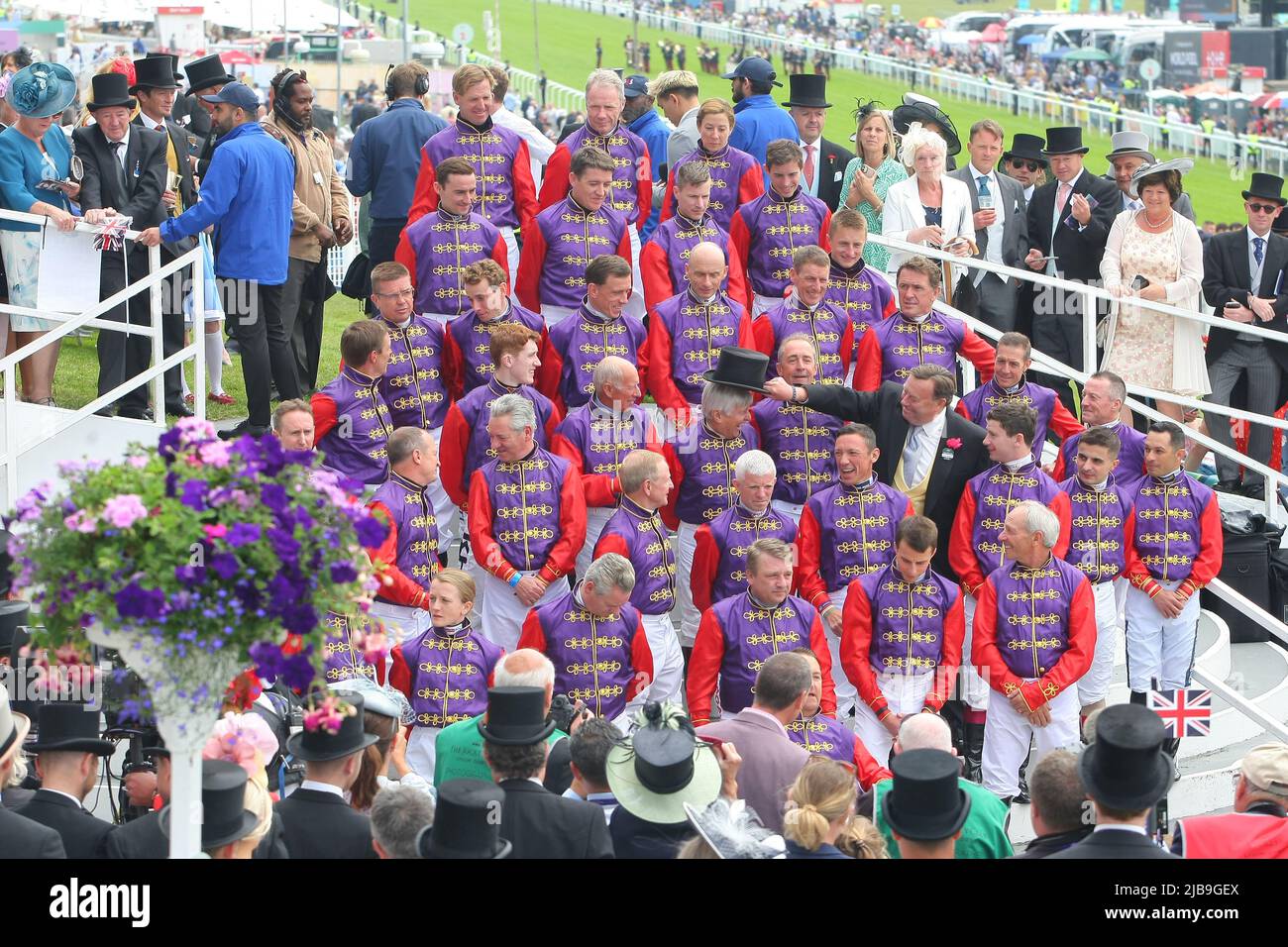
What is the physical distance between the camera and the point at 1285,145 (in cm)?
4419

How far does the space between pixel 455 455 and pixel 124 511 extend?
546cm

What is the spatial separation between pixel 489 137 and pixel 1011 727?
503cm

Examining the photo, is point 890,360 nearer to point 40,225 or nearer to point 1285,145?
point 40,225

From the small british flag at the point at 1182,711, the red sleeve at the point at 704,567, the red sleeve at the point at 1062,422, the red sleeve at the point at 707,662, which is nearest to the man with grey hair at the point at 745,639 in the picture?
the red sleeve at the point at 707,662

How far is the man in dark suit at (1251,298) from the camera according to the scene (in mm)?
11703

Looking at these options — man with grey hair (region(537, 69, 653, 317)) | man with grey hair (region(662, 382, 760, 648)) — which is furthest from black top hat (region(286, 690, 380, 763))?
man with grey hair (region(537, 69, 653, 317))

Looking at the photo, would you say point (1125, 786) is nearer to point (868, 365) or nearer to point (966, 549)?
point (966, 549)

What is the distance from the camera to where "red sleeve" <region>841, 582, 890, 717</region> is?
28.8 ft

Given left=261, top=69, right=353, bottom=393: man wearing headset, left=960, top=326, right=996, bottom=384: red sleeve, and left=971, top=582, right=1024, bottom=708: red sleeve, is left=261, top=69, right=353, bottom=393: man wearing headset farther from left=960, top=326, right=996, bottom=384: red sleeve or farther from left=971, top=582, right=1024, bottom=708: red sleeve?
left=971, top=582, right=1024, bottom=708: red sleeve

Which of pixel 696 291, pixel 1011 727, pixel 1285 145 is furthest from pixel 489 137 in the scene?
pixel 1285 145

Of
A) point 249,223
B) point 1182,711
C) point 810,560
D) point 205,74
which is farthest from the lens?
point 205,74

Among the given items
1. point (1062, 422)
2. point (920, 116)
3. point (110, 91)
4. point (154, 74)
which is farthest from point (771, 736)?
point (920, 116)

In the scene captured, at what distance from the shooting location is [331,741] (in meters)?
5.90

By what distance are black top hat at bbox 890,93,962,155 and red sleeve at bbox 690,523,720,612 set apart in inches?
187
